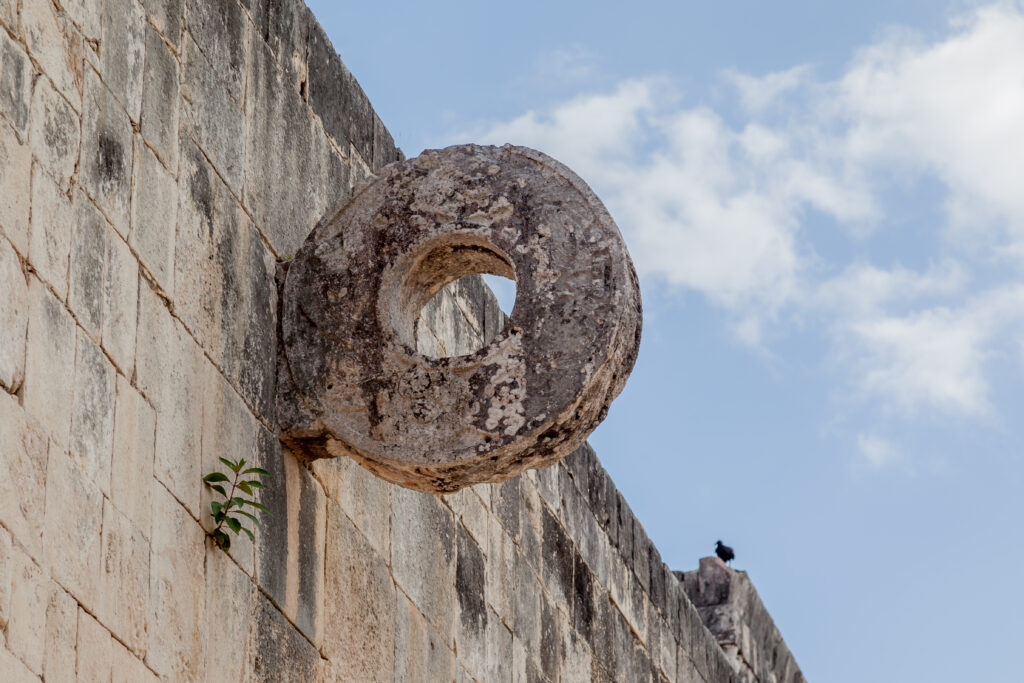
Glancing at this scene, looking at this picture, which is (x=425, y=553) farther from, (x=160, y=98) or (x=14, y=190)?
(x=14, y=190)

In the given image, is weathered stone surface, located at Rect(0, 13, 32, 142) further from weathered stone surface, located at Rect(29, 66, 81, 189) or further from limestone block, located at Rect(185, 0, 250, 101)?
limestone block, located at Rect(185, 0, 250, 101)

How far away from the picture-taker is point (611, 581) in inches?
337

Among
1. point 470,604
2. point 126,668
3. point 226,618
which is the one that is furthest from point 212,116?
point 470,604

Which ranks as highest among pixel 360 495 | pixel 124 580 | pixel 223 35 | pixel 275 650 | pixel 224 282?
pixel 223 35

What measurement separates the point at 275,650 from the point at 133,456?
0.88 metres

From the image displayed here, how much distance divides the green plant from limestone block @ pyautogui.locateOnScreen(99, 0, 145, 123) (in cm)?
94

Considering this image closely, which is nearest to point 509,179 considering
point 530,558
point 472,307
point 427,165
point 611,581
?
point 427,165

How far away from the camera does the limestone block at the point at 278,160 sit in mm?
5434

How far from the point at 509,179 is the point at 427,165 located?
275 millimetres

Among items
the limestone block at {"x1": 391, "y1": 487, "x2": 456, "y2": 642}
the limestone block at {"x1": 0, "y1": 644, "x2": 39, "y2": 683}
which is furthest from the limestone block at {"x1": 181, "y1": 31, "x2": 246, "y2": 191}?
the limestone block at {"x1": 0, "y1": 644, "x2": 39, "y2": 683}

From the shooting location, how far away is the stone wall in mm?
4016

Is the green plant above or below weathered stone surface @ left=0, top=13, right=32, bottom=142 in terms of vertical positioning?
below

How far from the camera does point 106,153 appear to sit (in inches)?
177

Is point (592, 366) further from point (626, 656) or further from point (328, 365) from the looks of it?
point (626, 656)
